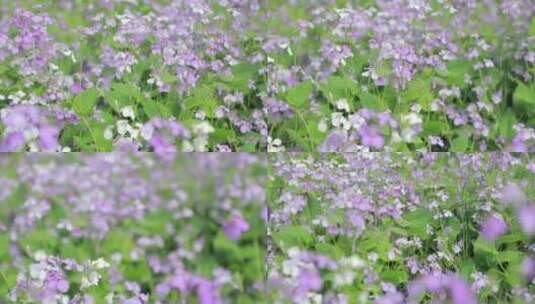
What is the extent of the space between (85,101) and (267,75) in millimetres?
658

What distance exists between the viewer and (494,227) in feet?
9.17

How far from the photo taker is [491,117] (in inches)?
114

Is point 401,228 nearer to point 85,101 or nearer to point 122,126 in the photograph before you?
point 122,126

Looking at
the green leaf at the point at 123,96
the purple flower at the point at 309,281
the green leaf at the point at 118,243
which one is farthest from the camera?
the green leaf at the point at 123,96

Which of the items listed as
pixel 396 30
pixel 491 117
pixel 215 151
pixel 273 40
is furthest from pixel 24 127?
pixel 491 117

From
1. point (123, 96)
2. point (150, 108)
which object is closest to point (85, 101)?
point (123, 96)

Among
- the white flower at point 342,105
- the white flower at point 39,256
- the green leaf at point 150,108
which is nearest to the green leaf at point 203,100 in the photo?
the green leaf at point 150,108

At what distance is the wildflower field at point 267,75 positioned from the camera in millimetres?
2803

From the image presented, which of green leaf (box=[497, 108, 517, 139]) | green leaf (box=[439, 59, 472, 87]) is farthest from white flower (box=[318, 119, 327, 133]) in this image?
green leaf (box=[497, 108, 517, 139])

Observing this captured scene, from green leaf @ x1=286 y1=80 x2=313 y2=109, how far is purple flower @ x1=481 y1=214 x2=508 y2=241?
0.75 m

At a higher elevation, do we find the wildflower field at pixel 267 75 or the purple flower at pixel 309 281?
the wildflower field at pixel 267 75

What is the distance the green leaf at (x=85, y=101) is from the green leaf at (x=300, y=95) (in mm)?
689

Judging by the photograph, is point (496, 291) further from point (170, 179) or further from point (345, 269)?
point (170, 179)

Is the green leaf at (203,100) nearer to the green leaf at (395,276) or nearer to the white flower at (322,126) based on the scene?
the white flower at (322,126)
